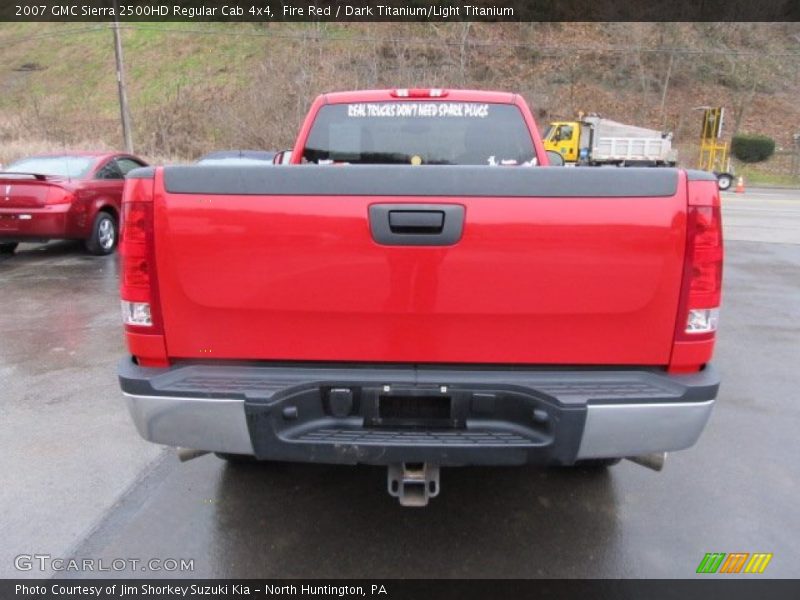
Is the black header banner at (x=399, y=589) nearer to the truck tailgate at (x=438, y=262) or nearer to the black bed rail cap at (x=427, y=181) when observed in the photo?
the truck tailgate at (x=438, y=262)

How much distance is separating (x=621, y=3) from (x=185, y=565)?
52.9 meters

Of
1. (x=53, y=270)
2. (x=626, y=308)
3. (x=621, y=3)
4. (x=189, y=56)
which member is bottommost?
(x=53, y=270)

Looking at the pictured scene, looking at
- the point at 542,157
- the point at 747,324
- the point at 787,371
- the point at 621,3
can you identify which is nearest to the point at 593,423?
the point at 542,157

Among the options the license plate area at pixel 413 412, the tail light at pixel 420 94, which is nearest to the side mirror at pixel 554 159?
the tail light at pixel 420 94

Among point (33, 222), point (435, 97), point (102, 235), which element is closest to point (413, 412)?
point (435, 97)

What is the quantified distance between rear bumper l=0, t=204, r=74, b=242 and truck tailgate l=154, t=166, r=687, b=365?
8.02m

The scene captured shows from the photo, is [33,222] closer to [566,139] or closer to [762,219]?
[762,219]

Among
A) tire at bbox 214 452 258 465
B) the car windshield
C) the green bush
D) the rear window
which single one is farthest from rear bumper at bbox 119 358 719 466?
the green bush

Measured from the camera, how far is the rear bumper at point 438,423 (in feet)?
7.52

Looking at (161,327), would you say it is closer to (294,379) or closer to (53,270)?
(294,379)

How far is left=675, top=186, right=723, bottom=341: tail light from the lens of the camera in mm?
2275

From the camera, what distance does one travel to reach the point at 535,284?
7.63ft

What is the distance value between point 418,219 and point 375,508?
1.64 m

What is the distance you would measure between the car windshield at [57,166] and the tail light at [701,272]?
383 inches
